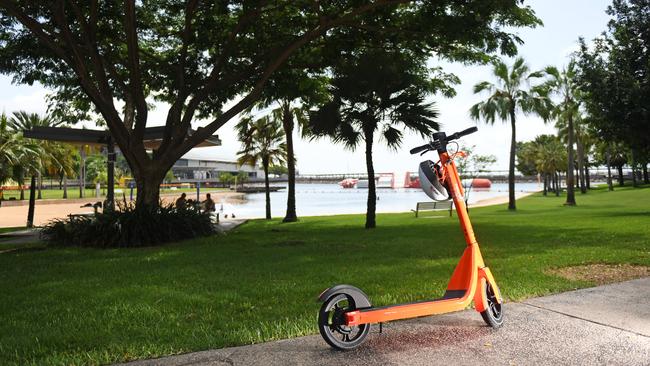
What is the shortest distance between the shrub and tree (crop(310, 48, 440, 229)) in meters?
5.82

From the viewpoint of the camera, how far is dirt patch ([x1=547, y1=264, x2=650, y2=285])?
6151 millimetres

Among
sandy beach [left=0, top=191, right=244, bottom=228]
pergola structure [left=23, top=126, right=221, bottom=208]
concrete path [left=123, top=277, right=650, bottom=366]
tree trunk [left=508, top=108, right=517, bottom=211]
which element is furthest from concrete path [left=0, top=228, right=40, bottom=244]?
tree trunk [left=508, top=108, right=517, bottom=211]

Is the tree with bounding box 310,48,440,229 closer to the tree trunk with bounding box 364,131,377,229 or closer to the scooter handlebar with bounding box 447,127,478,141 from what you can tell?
the tree trunk with bounding box 364,131,377,229

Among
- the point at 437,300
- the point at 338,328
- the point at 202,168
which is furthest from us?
the point at 202,168

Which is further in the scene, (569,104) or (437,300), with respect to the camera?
(569,104)

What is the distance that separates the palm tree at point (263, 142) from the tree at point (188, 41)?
9.21m

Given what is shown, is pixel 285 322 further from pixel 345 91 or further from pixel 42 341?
pixel 345 91

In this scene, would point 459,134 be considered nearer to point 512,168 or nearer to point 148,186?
point 148,186

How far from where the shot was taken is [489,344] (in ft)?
12.1

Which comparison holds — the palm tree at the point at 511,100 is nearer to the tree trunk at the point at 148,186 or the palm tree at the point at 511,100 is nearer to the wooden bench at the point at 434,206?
the wooden bench at the point at 434,206

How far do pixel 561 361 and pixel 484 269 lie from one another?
2.94 ft

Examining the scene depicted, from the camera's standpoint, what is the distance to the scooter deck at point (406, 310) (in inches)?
138

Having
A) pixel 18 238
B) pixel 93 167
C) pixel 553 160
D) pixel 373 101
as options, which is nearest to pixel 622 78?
pixel 373 101

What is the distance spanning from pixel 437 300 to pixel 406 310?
33 cm
